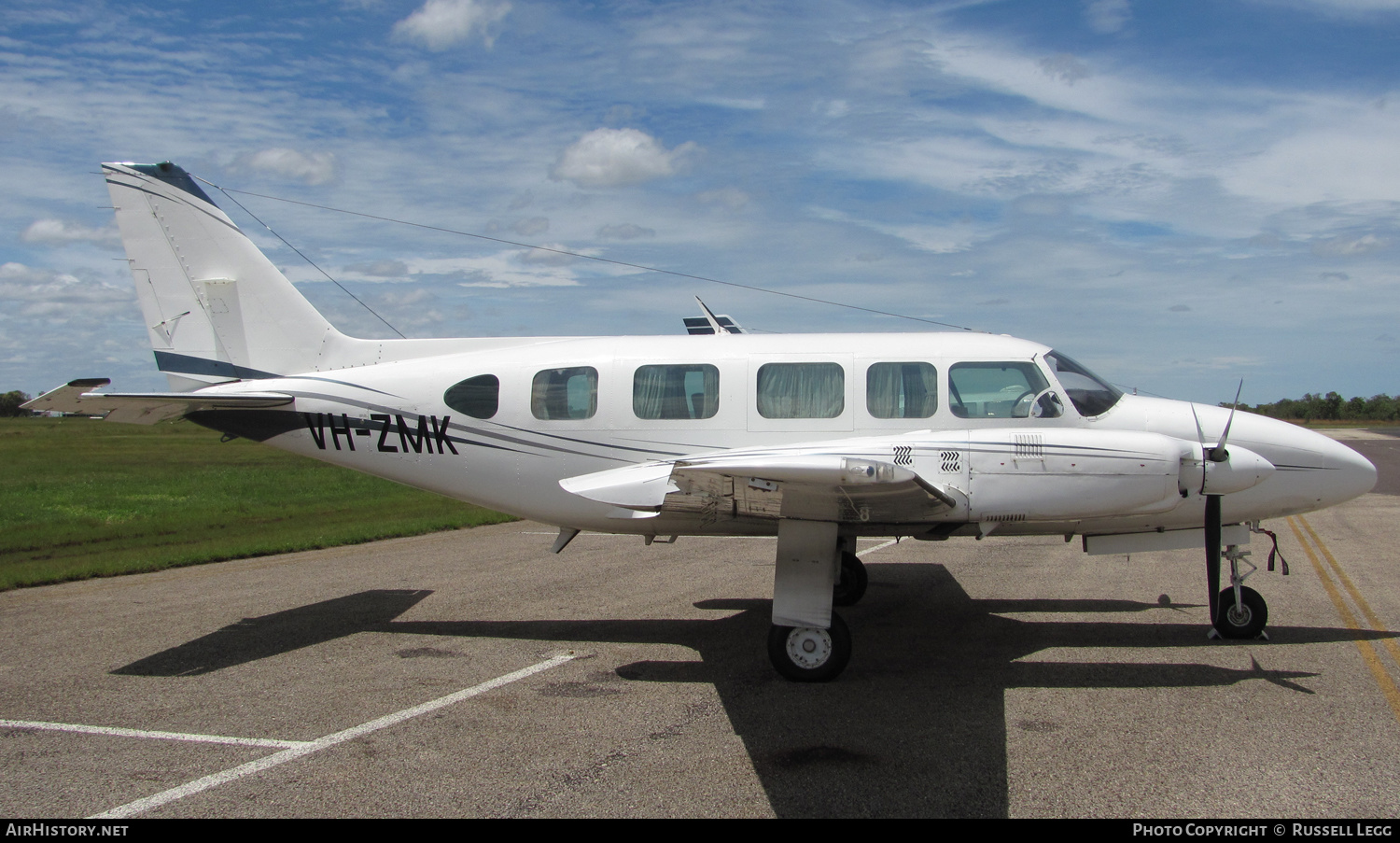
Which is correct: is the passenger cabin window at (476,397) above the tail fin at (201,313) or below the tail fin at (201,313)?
below

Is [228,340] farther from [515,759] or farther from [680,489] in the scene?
[515,759]

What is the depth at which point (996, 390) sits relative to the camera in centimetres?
815

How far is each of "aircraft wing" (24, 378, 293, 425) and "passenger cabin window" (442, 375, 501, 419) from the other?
5.59 feet

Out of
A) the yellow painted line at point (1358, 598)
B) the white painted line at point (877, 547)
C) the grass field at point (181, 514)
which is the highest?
the yellow painted line at point (1358, 598)

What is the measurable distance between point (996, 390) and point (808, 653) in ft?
9.74

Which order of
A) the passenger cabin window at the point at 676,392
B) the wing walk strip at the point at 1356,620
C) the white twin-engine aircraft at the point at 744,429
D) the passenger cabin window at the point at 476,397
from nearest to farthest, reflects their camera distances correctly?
the wing walk strip at the point at 1356,620 → the white twin-engine aircraft at the point at 744,429 → the passenger cabin window at the point at 676,392 → the passenger cabin window at the point at 476,397

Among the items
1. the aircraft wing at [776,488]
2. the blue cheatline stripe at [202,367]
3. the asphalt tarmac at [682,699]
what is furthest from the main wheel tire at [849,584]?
the blue cheatline stripe at [202,367]

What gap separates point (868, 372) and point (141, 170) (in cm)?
797

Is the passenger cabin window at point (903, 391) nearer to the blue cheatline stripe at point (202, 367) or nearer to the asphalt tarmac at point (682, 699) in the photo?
the asphalt tarmac at point (682, 699)

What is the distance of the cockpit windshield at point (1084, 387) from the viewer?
805 centimetres

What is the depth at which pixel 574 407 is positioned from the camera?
28.3 feet

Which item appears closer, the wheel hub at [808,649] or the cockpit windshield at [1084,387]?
the wheel hub at [808,649]

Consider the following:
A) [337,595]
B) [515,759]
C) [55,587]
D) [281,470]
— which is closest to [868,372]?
[515,759]

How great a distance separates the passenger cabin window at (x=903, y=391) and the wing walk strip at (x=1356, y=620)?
12.8ft
